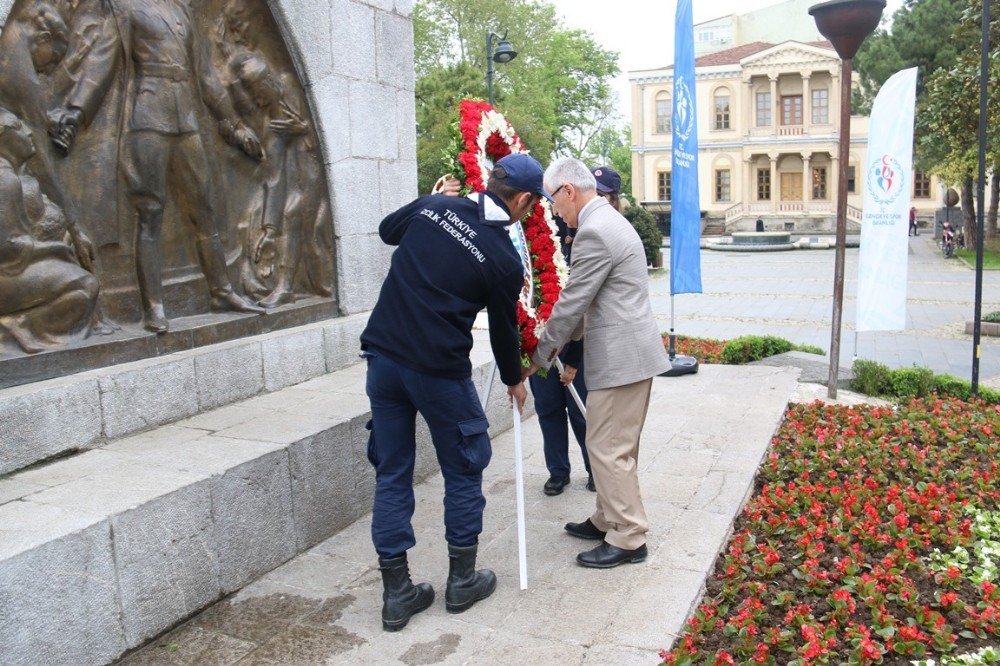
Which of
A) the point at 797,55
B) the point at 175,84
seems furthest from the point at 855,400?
the point at 797,55

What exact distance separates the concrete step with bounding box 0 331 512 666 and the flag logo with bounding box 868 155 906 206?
5548 millimetres

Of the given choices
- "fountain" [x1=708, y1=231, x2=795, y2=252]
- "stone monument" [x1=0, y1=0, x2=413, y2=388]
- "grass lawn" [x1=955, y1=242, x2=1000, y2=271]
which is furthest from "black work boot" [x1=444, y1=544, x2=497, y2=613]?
"fountain" [x1=708, y1=231, x2=795, y2=252]

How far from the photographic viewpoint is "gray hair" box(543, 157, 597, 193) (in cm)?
413

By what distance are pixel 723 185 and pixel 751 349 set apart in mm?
45969

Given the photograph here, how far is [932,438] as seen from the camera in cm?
609

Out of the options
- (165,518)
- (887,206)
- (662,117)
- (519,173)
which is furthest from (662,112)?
(165,518)

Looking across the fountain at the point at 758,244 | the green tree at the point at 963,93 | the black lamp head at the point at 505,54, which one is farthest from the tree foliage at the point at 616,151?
the green tree at the point at 963,93

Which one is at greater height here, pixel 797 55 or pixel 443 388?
pixel 797 55

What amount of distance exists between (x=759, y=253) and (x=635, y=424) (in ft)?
105

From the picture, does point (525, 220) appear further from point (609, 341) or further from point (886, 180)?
point (886, 180)

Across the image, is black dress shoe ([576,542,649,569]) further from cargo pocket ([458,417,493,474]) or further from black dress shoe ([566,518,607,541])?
cargo pocket ([458,417,493,474])

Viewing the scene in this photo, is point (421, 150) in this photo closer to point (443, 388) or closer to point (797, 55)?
point (443, 388)

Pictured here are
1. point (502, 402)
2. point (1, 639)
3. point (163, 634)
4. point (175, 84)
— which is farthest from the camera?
point (502, 402)

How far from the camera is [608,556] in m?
4.08
